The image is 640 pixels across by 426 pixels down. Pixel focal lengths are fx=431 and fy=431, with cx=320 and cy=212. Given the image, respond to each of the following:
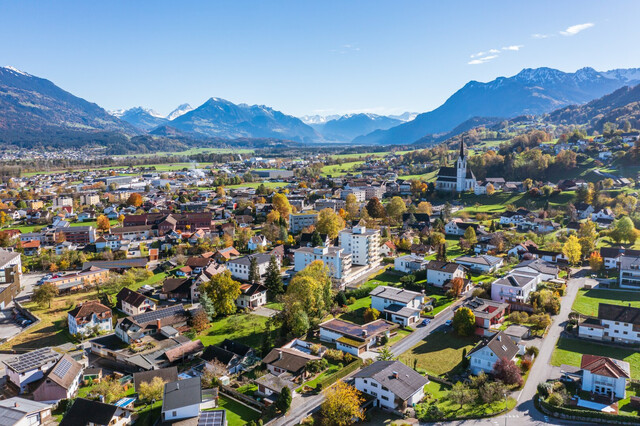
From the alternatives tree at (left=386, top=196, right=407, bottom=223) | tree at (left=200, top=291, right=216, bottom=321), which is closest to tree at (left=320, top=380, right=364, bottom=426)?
tree at (left=200, top=291, right=216, bottom=321)

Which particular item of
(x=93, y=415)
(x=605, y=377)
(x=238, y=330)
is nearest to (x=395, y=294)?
(x=238, y=330)

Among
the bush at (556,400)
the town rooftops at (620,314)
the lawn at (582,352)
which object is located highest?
the town rooftops at (620,314)

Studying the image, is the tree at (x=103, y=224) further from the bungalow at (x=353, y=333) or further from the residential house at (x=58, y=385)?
the bungalow at (x=353, y=333)

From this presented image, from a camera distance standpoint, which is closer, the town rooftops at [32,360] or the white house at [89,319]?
the town rooftops at [32,360]

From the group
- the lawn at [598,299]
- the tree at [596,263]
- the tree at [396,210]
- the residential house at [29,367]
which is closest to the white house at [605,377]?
the lawn at [598,299]

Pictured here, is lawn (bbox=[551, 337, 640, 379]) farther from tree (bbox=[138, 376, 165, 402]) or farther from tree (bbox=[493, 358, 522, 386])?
tree (bbox=[138, 376, 165, 402])

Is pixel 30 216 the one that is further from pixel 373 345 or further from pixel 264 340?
pixel 373 345

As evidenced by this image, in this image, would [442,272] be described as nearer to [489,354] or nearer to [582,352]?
[582,352]
